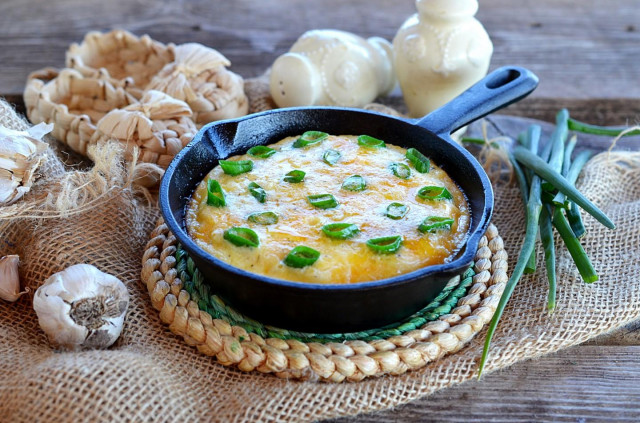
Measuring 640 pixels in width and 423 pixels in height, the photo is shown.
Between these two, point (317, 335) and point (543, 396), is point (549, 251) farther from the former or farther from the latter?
point (317, 335)

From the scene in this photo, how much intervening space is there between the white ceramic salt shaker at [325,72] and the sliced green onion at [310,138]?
0.56 m

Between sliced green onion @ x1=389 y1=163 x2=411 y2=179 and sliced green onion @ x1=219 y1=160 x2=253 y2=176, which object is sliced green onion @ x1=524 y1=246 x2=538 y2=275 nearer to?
sliced green onion @ x1=389 y1=163 x2=411 y2=179

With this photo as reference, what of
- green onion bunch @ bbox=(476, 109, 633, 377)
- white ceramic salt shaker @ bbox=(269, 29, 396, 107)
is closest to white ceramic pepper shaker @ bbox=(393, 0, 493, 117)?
white ceramic salt shaker @ bbox=(269, 29, 396, 107)

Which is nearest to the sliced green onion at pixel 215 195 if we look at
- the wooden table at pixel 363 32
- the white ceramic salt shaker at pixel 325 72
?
the white ceramic salt shaker at pixel 325 72

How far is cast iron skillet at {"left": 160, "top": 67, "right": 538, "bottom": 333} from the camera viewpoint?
1.74 meters

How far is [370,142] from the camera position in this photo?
7.97 feet

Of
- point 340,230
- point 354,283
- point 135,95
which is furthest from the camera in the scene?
point 135,95

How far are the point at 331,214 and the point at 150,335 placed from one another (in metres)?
0.63

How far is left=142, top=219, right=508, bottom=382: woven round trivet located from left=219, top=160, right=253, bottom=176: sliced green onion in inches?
13.1

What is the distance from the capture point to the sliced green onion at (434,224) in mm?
1996

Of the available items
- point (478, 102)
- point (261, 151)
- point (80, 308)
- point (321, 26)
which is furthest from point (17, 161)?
point (321, 26)

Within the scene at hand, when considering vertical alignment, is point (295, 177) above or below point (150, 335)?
above

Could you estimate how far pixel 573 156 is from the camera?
2947 millimetres

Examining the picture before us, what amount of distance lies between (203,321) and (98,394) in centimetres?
36
